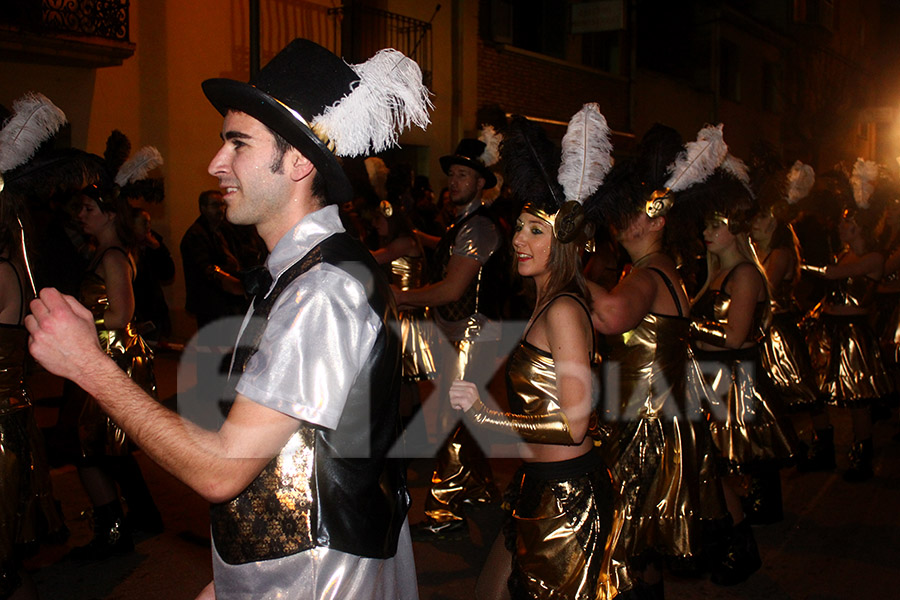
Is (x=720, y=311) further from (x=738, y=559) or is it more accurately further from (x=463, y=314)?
(x=463, y=314)

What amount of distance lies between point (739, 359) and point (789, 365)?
4.40ft

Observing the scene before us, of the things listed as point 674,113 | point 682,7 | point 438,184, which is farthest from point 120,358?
point 682,7

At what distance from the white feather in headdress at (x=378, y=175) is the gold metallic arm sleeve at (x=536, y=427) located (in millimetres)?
4773

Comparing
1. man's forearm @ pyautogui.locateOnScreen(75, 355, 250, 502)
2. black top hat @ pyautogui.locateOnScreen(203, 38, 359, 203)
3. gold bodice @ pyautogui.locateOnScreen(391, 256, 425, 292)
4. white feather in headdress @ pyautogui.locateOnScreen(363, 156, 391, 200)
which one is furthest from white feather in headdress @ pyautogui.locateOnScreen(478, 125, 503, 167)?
man's forearm @ pyautogui.locateOnScreen(75, 355, 250, 502)

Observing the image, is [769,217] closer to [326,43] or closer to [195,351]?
[195,351]

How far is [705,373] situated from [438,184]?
9.98 metres

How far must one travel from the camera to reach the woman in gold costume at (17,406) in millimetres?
3279

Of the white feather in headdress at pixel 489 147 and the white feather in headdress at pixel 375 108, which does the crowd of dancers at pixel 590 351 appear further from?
the white feather in headdress at pixel 375 108

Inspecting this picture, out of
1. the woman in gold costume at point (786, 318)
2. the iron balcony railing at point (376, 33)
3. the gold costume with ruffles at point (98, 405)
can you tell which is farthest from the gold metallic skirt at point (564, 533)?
the iron balcony railing at point (376, 33)

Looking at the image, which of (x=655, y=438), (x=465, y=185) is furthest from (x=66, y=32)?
(x=655, y=438)

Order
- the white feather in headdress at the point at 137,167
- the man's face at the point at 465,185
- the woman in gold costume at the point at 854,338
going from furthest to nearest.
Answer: the woman in gold costume at the point at 854,338 → the man's face at the point at 465,185 → the white feather in headdress at the point at 137,167

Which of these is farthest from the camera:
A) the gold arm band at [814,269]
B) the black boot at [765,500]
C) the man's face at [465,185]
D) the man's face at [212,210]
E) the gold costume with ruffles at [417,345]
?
the man's face at [212,210]

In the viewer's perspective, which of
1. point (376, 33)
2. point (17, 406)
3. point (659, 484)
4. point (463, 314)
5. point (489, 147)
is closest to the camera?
point (17, 406)

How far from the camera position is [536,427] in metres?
2.88
